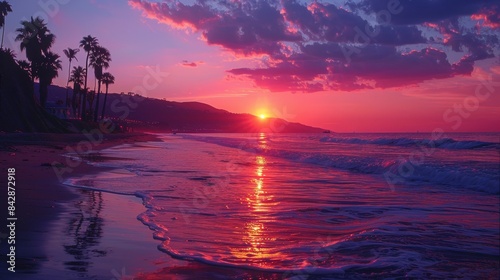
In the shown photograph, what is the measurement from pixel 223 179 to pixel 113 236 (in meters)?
9.73

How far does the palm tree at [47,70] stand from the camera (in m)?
54.0

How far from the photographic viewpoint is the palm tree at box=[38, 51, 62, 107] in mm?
53969

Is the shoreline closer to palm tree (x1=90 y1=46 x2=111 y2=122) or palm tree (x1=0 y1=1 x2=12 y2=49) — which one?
palm tree (x1=0 y1=1 x2=12 y2=49)

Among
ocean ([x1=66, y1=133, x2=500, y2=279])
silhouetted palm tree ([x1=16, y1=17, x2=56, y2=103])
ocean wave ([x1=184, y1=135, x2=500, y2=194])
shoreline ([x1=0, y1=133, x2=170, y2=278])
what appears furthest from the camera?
silhouetted palm tree ([x1=16, y1=17, x2=56, y2=103])

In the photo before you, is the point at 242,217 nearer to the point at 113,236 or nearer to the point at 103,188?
the point at 113,236

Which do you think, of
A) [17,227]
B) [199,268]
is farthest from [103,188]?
[199,268]

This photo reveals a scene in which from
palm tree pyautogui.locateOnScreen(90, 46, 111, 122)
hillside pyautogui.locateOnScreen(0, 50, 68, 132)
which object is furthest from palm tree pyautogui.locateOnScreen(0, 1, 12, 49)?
palm tree pyautogui.locateOnScreen(90, 46, 111, 122)

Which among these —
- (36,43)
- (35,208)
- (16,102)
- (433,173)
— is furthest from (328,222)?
(36,43)

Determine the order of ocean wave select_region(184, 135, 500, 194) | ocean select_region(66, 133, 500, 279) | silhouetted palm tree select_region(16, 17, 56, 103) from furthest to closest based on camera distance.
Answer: silhouetted palm tree select_region(16, 17, 56, 103) < ocean wave select_region(184, 135, 500, 194) < ocean select_region(66, 133, 500, 279)

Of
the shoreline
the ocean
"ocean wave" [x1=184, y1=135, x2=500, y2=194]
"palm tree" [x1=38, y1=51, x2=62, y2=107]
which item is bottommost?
the shoreline

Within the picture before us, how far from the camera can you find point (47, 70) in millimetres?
54469

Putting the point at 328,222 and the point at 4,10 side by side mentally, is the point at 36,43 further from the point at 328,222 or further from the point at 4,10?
the point at 328,222

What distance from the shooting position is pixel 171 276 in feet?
18.3

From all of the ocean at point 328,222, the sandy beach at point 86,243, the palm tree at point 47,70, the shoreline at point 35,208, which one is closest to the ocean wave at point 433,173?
the ocean at point 328,222
